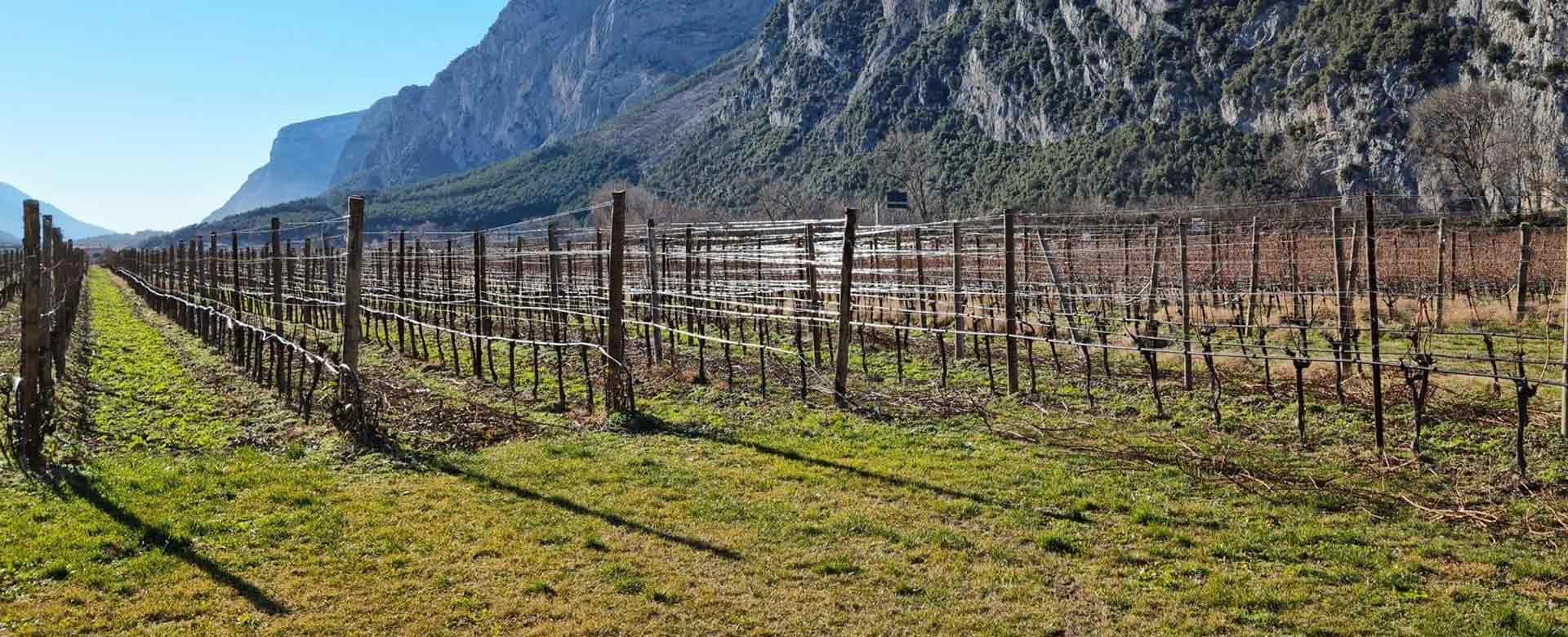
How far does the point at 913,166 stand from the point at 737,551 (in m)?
70.1

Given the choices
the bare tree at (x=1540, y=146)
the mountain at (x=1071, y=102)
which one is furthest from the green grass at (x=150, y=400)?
the mountain at (x=1071, y=102)

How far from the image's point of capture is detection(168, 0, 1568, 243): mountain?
2112 inches

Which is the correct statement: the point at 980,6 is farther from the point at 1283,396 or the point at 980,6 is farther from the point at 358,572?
the point at 358,572

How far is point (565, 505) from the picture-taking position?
22.1ft

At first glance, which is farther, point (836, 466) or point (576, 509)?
point (836, 466)

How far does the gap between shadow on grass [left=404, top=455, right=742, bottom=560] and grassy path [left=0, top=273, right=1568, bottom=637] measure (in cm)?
2

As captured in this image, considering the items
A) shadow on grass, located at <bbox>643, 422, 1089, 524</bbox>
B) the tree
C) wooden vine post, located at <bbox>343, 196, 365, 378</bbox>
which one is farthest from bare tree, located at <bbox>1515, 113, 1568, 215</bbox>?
wooden vine post, located at <bbox>343, 196, 365, 378</bbox>

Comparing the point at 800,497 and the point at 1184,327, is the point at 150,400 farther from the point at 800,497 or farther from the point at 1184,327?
the point at 1184,327

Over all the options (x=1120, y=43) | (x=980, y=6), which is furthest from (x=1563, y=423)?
(x=980, y=6)

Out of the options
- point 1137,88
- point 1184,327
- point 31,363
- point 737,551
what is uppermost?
point 1137,88

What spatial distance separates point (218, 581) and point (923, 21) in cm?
10005

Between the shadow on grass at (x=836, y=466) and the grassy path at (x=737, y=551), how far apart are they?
43 millimetres

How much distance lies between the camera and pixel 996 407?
1008cm

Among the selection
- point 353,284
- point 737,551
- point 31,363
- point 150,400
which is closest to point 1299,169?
point 353,284
